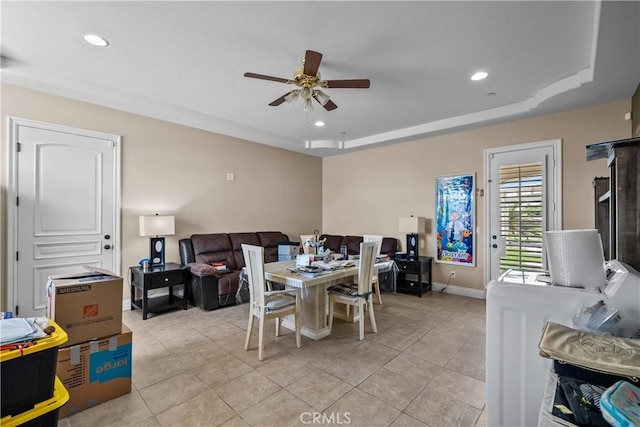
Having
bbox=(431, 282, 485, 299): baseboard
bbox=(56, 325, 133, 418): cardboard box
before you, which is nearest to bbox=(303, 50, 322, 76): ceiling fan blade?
bbox=(56, 325, 133, 418): cardboard box

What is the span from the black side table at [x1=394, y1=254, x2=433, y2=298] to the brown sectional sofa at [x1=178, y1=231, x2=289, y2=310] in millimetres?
2330

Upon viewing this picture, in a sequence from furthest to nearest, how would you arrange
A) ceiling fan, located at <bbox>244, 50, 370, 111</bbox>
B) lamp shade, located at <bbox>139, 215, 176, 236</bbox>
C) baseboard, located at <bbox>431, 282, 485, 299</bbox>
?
baseboard, located at <bbox>431, 282, 485, 299</bbox> → lamp shade, located at <bbox>139, 215, 176, 236</bbox> → ceiling fan, located at <bbox>244, 50, 370, 111</bbox>

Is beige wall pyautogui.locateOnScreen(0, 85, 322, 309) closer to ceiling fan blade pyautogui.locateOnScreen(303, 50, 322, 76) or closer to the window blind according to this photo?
ceiling fan blade pyautogui.locateOnScreen(303, 50, 322, 76)

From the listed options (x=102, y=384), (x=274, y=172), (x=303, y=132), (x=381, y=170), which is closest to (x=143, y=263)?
(x=102, y=384)

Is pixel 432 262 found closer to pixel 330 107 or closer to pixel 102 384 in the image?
pixel 330 107

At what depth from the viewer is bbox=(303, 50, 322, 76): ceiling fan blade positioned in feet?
7.55

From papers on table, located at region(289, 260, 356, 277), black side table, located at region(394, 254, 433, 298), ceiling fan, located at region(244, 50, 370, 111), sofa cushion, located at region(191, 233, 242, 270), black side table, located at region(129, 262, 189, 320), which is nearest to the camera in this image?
ceiling fan, located at region(244, 50, 370, 111)

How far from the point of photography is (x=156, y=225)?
13.3ft

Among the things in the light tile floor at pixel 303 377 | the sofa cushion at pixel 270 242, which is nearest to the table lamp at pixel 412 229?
the light tile floor at pixel 303 377

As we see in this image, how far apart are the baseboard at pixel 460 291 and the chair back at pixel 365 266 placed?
2.54m

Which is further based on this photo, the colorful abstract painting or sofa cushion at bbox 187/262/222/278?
the colorful abstract painting

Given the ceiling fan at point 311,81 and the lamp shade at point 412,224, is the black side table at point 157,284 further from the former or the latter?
the lamp shade at point 412,224

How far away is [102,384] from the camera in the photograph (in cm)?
207

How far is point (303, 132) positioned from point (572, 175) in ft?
13.8
